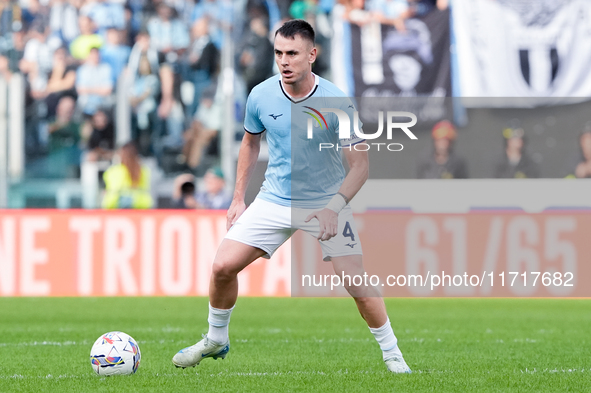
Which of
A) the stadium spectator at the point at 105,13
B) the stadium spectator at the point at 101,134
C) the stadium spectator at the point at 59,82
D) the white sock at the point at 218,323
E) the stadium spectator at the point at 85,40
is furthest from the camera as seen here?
the stadium spectator at the point at 105,13

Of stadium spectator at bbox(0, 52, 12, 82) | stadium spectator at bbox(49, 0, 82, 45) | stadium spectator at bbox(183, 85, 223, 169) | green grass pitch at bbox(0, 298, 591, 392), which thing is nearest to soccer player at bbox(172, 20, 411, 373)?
green grass pitch at bbox(0, 298, 591, 392)

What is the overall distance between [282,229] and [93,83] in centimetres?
1023

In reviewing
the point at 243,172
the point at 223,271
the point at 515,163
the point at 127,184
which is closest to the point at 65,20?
the point at 127,184

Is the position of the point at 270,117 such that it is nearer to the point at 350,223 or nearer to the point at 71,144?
the point at 350,223

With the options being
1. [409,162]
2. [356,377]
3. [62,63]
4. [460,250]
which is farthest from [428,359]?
[62,63]

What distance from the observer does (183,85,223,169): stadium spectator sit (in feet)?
48.3

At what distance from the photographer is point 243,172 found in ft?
19.4

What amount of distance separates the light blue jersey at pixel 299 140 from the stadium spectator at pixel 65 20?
427 inches

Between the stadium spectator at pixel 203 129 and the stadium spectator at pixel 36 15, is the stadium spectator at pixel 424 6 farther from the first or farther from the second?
the stadium spectator at pixel 36 15

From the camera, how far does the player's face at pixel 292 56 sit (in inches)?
213

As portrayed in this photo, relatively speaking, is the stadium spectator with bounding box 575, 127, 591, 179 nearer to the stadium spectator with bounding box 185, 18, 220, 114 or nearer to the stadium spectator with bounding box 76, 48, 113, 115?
the stadium spectator with bounding box 185, 18, 220, 114

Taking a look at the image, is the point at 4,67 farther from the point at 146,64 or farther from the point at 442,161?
the point at 442,161

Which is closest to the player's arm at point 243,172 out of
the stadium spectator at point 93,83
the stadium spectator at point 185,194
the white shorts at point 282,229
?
the white shorts at point 282,229

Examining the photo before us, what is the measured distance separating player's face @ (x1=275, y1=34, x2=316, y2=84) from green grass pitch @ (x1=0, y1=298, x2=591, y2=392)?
5.99 feet
